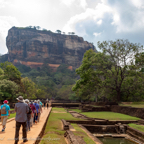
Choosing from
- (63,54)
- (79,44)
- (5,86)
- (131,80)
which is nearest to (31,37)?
(63,54)

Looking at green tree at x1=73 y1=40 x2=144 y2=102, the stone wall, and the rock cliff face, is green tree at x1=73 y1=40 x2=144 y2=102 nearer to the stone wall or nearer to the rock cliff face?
the stone wall

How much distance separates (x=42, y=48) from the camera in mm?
110250

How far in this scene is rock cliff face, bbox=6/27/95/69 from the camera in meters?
109

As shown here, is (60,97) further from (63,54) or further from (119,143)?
(63,54)

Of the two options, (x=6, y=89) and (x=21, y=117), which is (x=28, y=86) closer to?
(x=6, y=89)

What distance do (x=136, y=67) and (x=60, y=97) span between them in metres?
37.4

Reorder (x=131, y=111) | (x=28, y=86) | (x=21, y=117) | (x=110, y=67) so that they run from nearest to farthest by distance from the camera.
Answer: (x=21, y=117)
(x=131, y=111)
(x=110, y=67)
(x=28, y=86)

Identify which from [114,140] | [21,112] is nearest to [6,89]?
[114,140]

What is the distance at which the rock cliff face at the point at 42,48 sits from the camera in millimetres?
108562

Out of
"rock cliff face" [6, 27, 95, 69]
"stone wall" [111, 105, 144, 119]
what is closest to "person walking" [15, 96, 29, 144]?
"stone wall" [111, 105, 144, 119]

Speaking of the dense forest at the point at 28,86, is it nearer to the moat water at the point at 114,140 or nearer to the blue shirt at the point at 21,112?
the moat water at the point at 114,140

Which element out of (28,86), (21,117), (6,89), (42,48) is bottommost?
(21,117)

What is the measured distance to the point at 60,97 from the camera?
173ft

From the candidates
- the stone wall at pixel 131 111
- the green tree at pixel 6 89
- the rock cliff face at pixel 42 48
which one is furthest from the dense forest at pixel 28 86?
the stone wall at pixel 131 111
